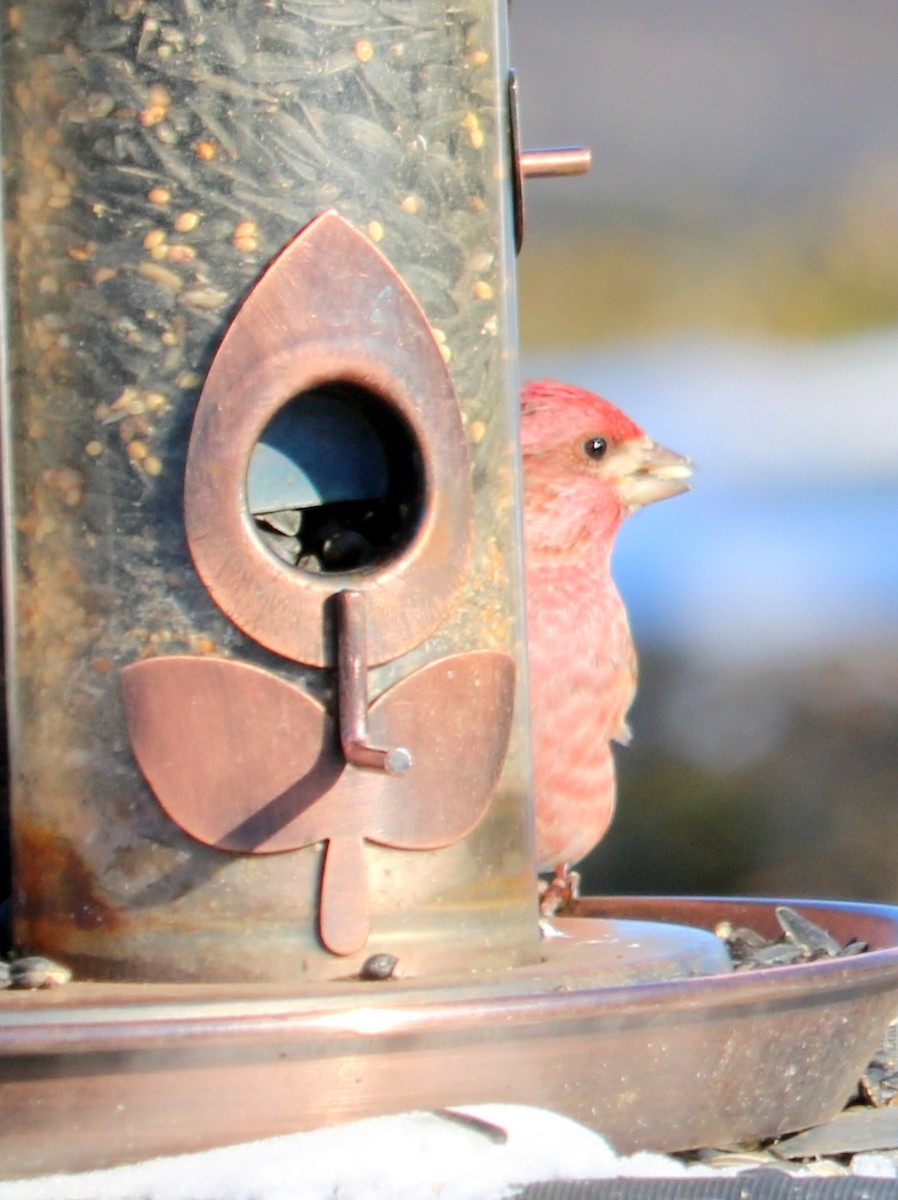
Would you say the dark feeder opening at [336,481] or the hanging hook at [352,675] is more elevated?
the dark feeder opening at [336,481]

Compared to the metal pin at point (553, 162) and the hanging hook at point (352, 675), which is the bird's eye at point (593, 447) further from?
the hanging hook at point (352, 675)

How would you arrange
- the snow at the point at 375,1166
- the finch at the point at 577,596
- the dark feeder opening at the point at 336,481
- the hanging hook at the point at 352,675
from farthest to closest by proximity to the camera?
1. the finch at the point at 577,596
2. the dark feeder opening at the point at 336,481
3. the hanging hook at the point at 352,675
4. the snow at the point at 375,1166

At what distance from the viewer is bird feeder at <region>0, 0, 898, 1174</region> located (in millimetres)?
2775

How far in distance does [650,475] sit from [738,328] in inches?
287

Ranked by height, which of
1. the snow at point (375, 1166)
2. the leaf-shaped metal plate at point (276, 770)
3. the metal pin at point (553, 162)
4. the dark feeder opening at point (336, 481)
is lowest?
the snow at point (375, 1166)

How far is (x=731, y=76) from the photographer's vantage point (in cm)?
1113

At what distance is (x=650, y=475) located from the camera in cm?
442

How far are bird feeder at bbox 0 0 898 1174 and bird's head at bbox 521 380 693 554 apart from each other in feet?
4.34

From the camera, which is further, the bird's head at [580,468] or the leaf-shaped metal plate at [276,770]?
the bird's head at [580,468]

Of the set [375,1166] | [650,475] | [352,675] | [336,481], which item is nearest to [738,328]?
[650,475]

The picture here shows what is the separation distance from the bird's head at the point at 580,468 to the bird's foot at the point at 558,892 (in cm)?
69

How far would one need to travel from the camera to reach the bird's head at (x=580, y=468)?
4340 mm

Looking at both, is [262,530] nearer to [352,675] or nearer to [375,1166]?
[352,675]

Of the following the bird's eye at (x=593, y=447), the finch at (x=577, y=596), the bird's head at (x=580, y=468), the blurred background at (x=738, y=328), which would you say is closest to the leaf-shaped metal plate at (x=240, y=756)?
the finch at (x=577, y=596)
